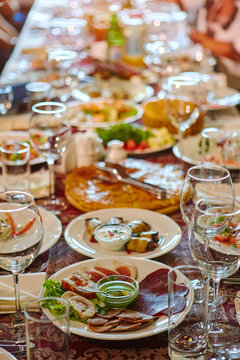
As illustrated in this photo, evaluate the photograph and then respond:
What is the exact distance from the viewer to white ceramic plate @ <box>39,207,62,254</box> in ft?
5.14

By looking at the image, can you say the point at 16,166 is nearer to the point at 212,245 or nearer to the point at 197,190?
the point at 197,190

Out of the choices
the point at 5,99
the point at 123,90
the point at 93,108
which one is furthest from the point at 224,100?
the point at 5,99

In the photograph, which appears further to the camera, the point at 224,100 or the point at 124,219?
the point at 224,100

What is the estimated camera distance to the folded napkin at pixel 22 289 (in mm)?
1286

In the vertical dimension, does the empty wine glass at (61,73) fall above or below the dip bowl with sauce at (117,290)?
below

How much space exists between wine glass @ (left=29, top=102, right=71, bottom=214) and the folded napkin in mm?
504

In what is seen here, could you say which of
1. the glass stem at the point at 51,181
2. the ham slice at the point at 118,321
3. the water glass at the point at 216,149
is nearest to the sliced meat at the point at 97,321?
the ham slice at the point at 118,321

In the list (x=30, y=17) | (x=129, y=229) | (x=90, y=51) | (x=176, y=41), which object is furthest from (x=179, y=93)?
(x=30, y=17)

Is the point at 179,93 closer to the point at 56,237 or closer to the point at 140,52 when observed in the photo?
the point at 56,237

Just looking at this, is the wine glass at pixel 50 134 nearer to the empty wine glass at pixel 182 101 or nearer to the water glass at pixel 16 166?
the water glass at pixel 16 166

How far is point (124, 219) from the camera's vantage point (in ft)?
5.78

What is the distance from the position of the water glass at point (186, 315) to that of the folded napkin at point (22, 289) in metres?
0.35

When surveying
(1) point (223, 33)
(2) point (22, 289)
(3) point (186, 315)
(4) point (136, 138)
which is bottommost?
(1) point (223, 33)

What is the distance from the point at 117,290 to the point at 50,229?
1.47 feet
